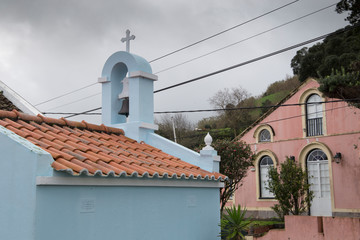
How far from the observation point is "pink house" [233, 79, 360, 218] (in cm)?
1931

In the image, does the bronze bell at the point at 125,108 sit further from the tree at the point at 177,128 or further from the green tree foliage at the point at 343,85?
the tree at the point at 177,128

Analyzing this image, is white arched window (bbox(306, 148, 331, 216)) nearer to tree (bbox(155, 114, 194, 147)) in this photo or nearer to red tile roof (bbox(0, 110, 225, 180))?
red tile roof (bbox(0, 110, 225, 180))

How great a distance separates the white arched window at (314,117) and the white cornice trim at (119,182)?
12960 mm

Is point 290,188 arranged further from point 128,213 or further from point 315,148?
point 128,213

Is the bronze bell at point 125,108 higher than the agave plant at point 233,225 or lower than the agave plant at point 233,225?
higher

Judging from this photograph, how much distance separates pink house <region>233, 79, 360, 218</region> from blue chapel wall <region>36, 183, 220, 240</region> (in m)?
10.8

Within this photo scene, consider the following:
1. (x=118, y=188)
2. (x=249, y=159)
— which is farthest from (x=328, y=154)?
(x=118, y=188)

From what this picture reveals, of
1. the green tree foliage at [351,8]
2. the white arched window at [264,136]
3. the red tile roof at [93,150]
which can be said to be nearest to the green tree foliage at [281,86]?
the green tree foliage at [351,8]

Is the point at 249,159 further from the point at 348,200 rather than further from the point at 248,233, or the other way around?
the point at 348,200

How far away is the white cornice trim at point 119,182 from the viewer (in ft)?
19.6

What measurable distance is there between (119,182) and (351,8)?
2403cm

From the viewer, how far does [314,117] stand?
2103 centimetres

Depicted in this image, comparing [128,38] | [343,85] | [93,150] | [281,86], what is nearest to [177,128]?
[281,86]

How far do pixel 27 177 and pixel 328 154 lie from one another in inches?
665
